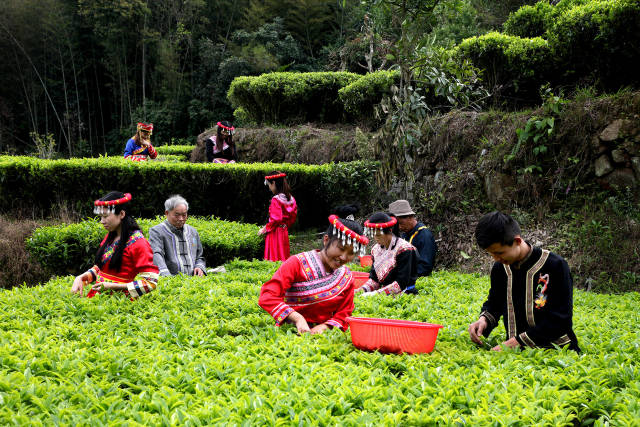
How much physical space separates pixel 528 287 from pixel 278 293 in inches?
63.1

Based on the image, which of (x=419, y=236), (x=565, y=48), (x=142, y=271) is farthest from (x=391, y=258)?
(x=565, y=48)

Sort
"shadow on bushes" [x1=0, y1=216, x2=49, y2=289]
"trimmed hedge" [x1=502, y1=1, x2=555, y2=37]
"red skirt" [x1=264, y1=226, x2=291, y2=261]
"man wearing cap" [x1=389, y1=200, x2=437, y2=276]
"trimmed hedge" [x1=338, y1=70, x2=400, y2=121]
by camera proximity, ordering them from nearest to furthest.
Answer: "man wearing cap" [x1=389, y1=200, x2=437, y2=276], "shadow on bushes" [x1=0, y1=216, x2=49, y2=289], "red skirt" [x1=264, y1=226, x2=291, y2=261], "trimmed hedge" [x1=502, y1=1, x2=555, y2=37], "trimmed hedge" [x1=338, y1=70, x2=400, y2=121]

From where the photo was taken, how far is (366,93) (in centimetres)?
1284

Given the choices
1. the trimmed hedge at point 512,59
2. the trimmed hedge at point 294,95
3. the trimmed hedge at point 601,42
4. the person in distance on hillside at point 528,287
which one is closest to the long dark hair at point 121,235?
the person in distance on hillside at point 528,287

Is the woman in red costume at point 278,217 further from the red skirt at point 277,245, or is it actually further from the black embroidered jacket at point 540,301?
the black embroidered jacket at point 540,301

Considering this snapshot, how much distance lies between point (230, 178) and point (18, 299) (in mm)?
5713

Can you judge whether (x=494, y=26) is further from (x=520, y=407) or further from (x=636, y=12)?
(x=520, y=407)

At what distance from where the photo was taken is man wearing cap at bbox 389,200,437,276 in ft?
19.1

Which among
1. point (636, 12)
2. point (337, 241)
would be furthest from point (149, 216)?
point (636, 12)

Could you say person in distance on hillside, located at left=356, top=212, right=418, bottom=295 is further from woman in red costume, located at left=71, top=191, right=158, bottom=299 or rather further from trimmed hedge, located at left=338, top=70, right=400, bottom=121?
trimmed hedge, located at left=338, top=70, right=400, bottom=121

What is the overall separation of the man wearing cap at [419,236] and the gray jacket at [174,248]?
253cm

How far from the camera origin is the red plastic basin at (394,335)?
2852 mm

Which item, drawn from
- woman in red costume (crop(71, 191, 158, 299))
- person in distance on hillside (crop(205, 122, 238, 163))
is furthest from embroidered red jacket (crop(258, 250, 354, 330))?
person in distance on hillside (crop(205, 122, 238, 163))

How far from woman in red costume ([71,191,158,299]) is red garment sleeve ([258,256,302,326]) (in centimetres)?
128
